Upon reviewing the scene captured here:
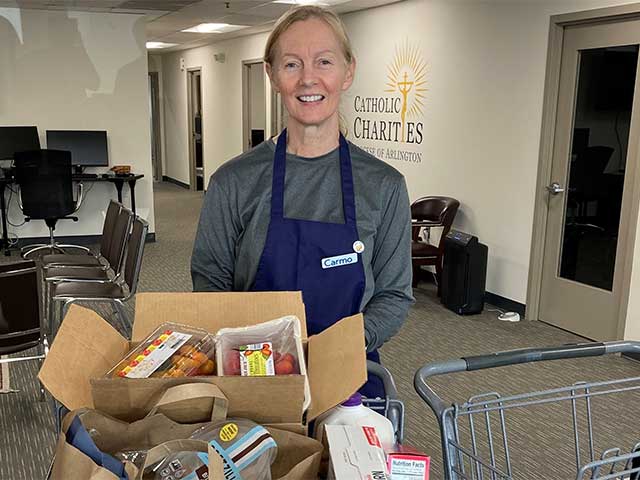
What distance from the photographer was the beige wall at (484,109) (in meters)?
4.91

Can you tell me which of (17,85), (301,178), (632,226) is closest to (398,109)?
(632,226)

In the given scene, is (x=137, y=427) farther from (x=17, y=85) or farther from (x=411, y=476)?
(x=17, y=85)

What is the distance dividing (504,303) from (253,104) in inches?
241

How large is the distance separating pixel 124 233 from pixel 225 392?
3.33 meters

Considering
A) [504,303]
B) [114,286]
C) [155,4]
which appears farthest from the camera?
[155,4]

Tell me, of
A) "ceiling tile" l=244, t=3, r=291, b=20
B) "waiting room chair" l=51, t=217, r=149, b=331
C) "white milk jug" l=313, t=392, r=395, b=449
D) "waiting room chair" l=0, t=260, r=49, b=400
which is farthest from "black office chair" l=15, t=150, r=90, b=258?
"white milk jug" l=313, t=392, r=395, b=449

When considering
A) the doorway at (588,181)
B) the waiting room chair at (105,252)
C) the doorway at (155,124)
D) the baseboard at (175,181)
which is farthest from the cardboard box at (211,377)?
the doorway at (155,124)

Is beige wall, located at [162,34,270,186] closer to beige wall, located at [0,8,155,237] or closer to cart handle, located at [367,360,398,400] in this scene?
beige wall, located at [0,8,155,237]

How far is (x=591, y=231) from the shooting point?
461cm

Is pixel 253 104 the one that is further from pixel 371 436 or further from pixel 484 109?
pixel 371 436

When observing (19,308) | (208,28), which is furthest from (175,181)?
A: (19,308)

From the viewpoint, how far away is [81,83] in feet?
23.7

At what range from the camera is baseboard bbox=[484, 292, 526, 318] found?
5129 mm

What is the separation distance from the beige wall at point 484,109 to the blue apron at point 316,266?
3.34 metres
